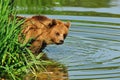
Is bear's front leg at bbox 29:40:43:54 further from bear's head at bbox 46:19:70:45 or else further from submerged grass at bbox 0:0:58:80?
submerged grass at bbox 0:0:58:80

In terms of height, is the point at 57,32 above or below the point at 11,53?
below

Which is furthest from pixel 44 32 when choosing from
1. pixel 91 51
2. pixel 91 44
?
pixel 91 44

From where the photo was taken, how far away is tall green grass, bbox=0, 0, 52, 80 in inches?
405

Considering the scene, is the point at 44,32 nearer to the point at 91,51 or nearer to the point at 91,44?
the point at 91,51

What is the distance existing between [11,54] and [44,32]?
8.29 ft

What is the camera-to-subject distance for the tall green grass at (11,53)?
10.3 metres

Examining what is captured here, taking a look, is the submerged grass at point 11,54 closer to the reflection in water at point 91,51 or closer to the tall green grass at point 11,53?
the tall green grass at point 11,53

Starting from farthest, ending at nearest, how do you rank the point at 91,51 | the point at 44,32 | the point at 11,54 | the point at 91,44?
the point at 91,44
the point at 91,51
the point at 44,32
the point at 11,54

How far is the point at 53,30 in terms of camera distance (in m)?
12.9

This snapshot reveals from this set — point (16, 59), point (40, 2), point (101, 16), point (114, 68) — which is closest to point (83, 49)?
point (114, 68)

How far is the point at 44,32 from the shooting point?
12859mm

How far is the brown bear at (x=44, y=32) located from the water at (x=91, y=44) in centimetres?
29

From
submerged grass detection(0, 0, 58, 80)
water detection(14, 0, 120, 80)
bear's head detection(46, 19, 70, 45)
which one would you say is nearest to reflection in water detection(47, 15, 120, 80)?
water detection(14, 0, 120, 80)

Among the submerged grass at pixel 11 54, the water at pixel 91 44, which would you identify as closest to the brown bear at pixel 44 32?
the water at pixel 91 44
